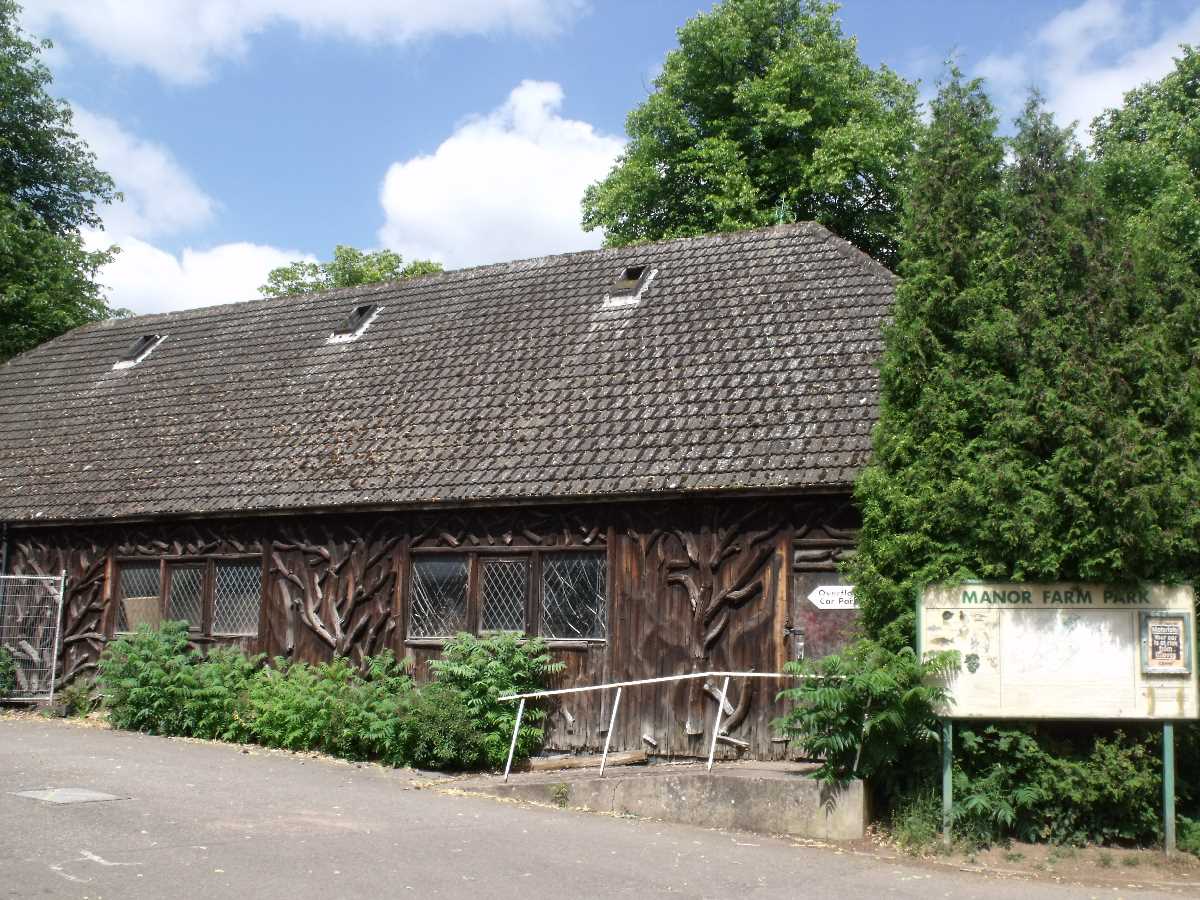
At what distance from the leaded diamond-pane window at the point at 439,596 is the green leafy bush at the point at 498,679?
885 mm

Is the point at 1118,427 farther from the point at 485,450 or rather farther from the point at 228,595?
the point at 228,595

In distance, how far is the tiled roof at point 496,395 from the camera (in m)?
14.5

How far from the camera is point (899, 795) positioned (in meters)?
10.8

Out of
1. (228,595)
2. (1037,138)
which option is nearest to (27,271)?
(228,595)

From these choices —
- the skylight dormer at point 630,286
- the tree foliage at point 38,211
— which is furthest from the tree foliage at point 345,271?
the skylight dormer at point 630,286

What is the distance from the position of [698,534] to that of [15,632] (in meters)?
10.6

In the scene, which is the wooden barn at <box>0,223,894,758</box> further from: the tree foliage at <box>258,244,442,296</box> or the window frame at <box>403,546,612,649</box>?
the tree foliage at <box>258,244,442,296</box>

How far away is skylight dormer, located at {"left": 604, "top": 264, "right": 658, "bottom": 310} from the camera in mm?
17953

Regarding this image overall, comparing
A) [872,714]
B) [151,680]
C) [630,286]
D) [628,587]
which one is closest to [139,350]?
[151,680]

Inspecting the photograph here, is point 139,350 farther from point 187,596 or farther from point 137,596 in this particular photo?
point 187,596

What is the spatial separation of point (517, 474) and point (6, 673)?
8584 mm

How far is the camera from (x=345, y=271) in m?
45.3

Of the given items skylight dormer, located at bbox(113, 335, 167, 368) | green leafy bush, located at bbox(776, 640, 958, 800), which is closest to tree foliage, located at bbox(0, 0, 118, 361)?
skylight dormer, located at bbox(113, 335, 167, 368)

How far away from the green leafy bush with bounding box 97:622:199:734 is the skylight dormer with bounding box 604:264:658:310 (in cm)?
724
